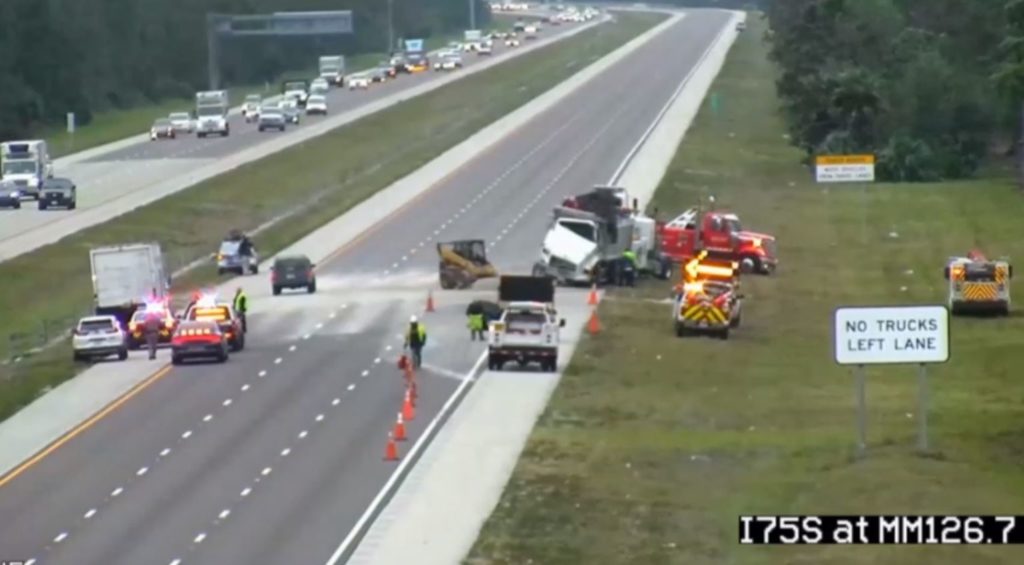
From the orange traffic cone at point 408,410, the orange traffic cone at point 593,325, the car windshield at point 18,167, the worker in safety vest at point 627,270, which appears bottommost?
the car windshield at point 18,167

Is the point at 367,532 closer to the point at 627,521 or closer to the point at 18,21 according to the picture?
the point at 627,521

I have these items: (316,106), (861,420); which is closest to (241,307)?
(861,420)

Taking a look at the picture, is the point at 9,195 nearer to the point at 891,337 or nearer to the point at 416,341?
the point at 416,341

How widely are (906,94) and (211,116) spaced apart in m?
46.5

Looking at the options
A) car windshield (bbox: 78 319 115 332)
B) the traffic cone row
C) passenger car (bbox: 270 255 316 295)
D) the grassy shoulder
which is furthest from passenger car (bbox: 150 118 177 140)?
the traffic cone row

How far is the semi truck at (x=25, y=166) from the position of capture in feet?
380

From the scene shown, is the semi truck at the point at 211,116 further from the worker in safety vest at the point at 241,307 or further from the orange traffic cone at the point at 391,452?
the orange traffic cone at the point at 391,452

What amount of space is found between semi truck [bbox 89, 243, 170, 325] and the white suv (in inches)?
249

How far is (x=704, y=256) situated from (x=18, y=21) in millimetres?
92110

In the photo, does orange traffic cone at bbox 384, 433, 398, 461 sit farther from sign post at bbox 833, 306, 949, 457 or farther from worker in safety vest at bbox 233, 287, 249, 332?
worker in safety vest at bbox 233, 287, 249, 332

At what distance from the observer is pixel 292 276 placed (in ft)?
268

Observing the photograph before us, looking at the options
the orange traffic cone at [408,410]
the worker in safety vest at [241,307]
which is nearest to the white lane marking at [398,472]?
the orange traffic cone at [408,410]

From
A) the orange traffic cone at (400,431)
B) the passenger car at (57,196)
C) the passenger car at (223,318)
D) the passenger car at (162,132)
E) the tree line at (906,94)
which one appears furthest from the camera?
the passenger car at (162,132)

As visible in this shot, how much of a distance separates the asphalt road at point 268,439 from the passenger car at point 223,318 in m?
0.71
